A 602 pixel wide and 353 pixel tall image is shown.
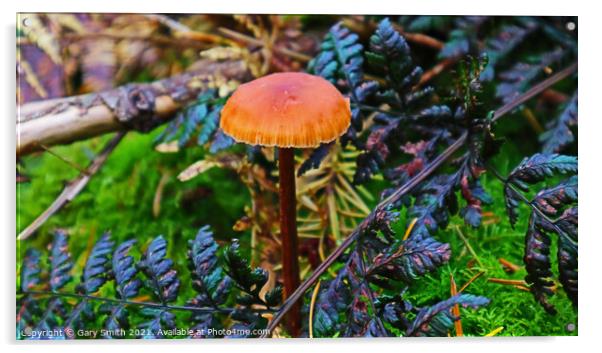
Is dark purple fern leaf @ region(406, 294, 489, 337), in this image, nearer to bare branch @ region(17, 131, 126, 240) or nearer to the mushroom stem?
the mushroom stem

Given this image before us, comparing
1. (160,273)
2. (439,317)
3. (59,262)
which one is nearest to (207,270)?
(160,273)

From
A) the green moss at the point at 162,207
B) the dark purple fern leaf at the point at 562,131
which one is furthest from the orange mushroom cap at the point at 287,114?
the dark purple fern leaf at the point at 562,131

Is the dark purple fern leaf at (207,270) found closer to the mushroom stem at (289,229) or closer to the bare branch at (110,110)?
the mushroom stem at (289,229)

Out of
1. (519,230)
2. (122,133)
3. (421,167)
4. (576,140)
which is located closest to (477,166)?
(421,167)

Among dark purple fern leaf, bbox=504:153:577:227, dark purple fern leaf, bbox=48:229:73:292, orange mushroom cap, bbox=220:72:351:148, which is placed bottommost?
dark purple fern leaf, bbox=48:229:73:292

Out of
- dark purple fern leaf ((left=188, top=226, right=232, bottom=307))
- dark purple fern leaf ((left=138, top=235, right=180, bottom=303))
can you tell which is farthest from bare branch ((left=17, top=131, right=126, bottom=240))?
dark purple fern leaf ((left=188, top=226, right=232, bottom=307))

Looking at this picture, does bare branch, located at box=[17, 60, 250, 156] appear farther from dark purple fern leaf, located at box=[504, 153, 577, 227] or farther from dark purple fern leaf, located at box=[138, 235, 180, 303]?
dark purple fern leaf, located at box=[504, 153, 577, 227]

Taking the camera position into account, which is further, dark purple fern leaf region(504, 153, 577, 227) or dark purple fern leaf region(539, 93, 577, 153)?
dark purple fern leaf region(539, 93, 577, 153)

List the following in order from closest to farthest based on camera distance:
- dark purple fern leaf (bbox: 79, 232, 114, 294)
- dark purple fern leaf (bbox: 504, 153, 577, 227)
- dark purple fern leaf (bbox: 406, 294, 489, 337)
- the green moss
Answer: dark purple fern leaf (bbox: 406, 294, 489, 337)
dark purple fern leaf (bbox: 504, 153, 577, 227)
dark purple fern leaf (bbox: 79, 232, 114, 294)
the green moss

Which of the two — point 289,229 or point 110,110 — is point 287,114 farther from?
point 110,110

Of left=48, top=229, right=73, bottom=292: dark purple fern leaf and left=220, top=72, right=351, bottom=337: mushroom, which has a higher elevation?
left=220, top=72, right=351, bottom=337: mushroom

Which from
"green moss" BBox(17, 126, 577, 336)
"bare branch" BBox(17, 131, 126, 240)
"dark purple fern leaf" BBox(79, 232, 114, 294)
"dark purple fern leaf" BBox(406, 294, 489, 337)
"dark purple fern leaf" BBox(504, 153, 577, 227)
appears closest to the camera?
"dark purple fern leaf" BBox(406, 294, 489, 337)
